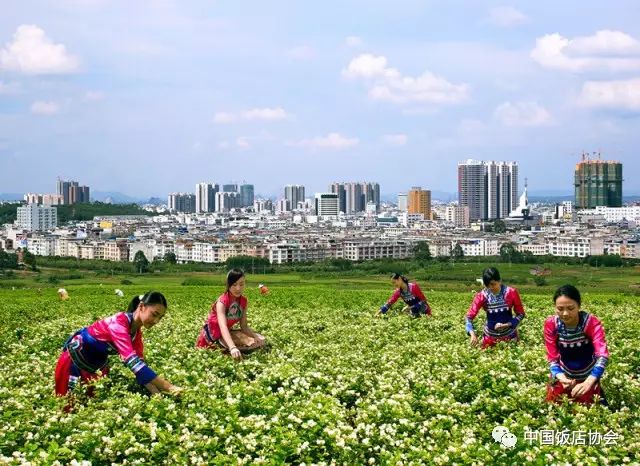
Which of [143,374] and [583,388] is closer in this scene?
[583,388]

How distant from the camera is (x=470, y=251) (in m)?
174

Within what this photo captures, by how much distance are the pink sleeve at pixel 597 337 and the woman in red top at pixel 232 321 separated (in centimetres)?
556

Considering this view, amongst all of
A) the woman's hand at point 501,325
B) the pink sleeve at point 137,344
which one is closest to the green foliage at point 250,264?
the woman's hand at point 501,325

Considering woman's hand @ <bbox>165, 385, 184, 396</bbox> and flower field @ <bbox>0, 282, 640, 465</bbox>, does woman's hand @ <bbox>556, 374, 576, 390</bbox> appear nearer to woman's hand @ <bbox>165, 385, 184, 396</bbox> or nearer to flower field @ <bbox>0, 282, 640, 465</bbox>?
flower field @ <bbox>0, 282, 640, 465</bbox>

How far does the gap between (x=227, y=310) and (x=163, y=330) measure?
434 centimetres

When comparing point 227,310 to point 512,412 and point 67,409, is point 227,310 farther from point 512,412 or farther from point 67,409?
point 512,412

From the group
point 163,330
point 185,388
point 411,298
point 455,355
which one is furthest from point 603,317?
point 185,388

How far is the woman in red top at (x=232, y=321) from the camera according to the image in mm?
12883

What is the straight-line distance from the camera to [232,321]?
1307 centimetres

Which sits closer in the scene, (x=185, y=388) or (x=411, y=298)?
(x=185, y=388)

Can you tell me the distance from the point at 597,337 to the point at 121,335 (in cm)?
577

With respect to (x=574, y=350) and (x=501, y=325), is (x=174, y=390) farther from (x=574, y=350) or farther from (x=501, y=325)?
(x=501, y=325)

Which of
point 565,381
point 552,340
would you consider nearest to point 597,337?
point 552,340

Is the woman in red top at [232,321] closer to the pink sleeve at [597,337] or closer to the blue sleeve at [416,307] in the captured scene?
the pink sleeve at [597,337]
